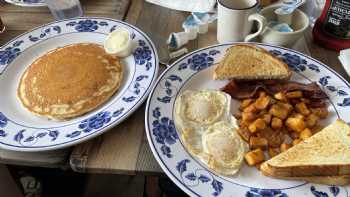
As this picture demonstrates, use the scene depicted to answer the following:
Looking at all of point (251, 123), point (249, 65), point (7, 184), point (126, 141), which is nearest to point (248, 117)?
point (251, 123)

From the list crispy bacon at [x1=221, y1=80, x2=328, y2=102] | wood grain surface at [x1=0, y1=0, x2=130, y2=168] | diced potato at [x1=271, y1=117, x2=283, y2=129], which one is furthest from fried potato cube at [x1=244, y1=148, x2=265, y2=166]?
wood grain surface at [x1=0, y1=0, x2=130, y2=168]

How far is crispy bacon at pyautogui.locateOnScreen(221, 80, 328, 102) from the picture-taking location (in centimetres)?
94

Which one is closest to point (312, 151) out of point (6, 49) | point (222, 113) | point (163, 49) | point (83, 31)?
point (222, 113)

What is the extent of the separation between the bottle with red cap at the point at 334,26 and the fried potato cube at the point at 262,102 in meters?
0.39

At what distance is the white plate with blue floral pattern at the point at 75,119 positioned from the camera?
2.87ft

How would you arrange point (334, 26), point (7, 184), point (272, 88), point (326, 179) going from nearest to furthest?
point (326, 179) → point (272, 88) → point (334, 26) → point (7, 184)

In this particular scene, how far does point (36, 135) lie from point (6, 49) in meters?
0.47

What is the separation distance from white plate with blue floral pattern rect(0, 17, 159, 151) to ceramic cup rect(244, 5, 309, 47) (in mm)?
364

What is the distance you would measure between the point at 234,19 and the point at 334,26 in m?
0.36

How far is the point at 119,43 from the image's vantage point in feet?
3.63

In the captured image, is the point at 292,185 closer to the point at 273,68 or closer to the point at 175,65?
the point at 273,68

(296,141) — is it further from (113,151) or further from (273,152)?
(113,151)

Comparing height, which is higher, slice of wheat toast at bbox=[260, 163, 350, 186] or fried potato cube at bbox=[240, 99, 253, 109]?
fried potato cube at bbox=[240, 99, 253, 109]

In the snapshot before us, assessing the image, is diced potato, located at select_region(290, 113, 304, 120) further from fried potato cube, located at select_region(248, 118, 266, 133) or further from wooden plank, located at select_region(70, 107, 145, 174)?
wooden plank, located at select_region(70, 107, 145, 174)
